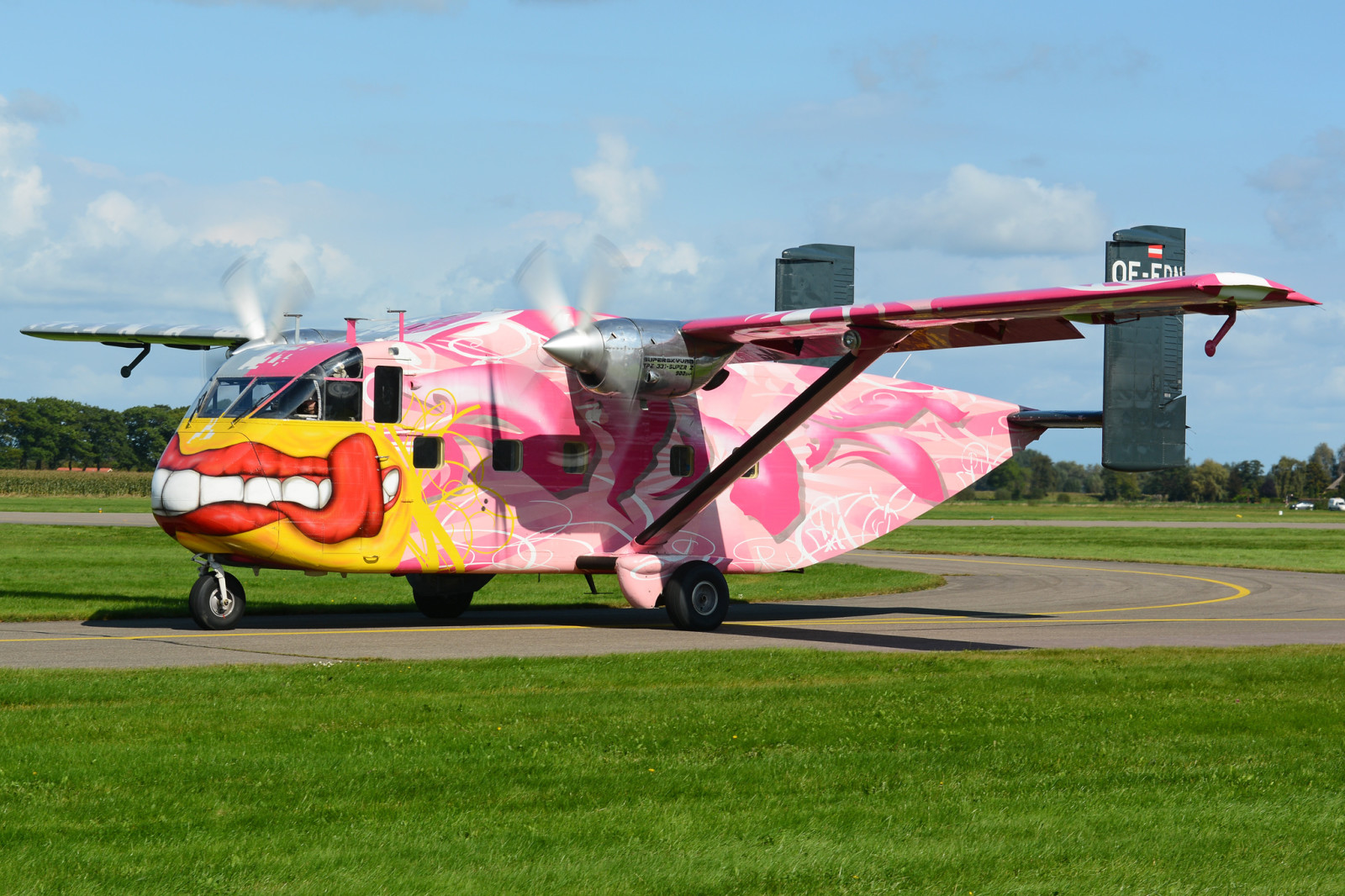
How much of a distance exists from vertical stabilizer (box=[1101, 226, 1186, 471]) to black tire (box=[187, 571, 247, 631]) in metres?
13.5

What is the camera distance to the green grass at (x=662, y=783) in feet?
22.3

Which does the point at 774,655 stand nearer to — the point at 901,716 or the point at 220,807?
the point at 901,716

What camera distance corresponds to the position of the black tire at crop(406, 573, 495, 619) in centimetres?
2041

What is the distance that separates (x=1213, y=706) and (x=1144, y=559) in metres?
30.5

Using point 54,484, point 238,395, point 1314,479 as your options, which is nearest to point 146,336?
point 238,395

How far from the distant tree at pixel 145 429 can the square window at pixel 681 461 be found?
421 feet

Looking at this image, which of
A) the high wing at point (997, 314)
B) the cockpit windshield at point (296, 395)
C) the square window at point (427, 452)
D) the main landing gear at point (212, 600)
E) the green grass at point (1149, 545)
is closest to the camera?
the high wing at point (997, 314)

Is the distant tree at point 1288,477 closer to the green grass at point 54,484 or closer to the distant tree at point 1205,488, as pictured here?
the distant tree at point 1205,488

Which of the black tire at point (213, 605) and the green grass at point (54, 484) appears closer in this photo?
the black tire at point (213, 605)

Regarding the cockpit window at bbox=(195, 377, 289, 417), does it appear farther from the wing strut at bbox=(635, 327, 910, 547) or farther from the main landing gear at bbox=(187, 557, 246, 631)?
the wing strut at bbox=(635, 327, 910, 547)

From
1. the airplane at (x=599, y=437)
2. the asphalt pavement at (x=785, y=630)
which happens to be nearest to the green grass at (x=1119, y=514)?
the asphalt pavement at (x=785, y=630)

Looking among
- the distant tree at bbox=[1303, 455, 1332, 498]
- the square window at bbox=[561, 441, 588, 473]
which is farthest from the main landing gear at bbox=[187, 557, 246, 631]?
the distant tree at bbox=[1303, 455, 1332, 498]

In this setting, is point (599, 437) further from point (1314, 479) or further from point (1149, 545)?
point (1314, 479)

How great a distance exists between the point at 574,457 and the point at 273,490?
4406 millimetres
